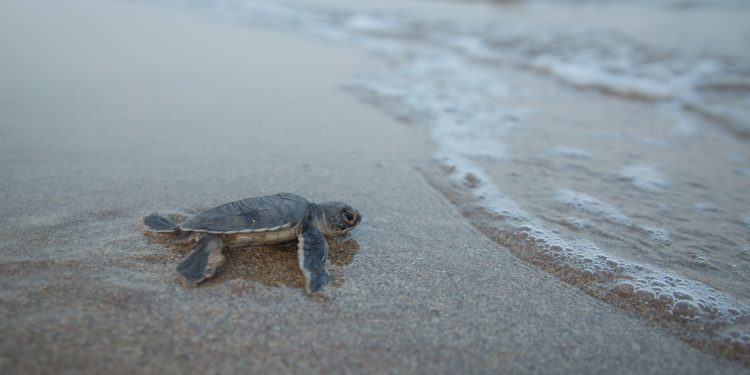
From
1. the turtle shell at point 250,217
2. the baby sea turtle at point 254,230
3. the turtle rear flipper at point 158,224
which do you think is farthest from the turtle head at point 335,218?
the turtle rear flipper at point 158,224

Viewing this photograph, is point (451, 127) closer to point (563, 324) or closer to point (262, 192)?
point (262, 192)

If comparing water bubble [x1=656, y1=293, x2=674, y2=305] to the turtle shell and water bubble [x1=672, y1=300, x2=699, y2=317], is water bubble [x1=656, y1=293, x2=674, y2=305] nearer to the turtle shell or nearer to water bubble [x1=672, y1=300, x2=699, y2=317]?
water bubble [x1=672, y1=300, x2=699, y2=317]

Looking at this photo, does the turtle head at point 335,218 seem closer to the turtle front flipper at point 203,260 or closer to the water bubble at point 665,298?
the turtle front flipper at point 203,260

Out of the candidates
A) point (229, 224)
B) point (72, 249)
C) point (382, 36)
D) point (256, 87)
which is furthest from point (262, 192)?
point (382, 36)

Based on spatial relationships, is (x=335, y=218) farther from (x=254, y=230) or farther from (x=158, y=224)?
(x=158, y=224)

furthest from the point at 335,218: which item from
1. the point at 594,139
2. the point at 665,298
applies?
the point at 594,139

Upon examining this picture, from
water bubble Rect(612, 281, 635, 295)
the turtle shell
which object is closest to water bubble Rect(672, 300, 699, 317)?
water bubble Rect(612, 281, 635, 295)
